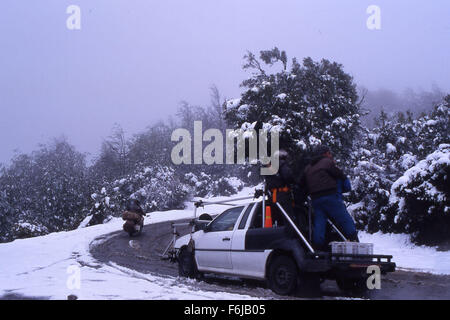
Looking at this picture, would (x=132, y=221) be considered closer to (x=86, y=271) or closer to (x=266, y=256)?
(x=86, y=271)

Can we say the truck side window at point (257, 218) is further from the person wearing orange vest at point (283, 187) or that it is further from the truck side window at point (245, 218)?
the person wearing orange vest at point (283, 187)

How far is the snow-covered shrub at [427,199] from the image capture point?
1145 cm

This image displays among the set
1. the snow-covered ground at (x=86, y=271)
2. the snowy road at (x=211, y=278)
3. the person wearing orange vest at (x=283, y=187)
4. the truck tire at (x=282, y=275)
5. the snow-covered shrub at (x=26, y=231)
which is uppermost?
the person wearing orange vest at (x=283, y=187)

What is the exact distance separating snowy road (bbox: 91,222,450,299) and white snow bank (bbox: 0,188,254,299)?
19.3 inches

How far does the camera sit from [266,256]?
6.82 m

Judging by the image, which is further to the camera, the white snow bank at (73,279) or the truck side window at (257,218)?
the truck side window at (257,218)

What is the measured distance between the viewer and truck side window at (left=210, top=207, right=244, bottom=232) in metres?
7.92

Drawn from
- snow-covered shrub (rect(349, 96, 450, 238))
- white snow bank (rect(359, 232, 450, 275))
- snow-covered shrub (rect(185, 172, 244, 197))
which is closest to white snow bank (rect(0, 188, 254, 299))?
white snow bank (rect(359, 232, 450, 275))

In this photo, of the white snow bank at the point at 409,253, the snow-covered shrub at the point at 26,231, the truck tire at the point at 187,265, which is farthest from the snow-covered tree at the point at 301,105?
the snow-covered shrub at the point at 26,231

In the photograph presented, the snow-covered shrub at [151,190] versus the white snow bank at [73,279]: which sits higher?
the snow-covered shrub at [151,190]

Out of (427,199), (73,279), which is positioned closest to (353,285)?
(73,279)

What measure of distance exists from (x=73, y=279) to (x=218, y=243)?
255 cm

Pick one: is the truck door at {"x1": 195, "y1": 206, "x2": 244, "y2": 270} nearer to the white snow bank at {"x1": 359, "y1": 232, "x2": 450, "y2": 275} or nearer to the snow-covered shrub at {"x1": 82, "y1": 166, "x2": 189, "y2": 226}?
the white snow bank at {"x1": 359, "y1": 232, "x2": 450, "y2": 275}
